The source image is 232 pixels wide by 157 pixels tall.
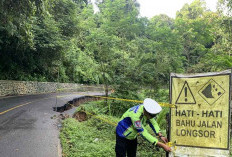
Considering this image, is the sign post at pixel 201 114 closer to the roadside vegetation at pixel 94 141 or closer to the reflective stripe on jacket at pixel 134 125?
the reflective stripe on jacket at pixel 134 125

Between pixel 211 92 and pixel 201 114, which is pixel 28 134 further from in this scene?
pixel 211 92

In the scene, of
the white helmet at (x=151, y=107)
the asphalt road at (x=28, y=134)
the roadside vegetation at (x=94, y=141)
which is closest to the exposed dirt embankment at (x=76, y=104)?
the asphalt road at (x=28, y=134)

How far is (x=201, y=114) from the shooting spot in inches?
156

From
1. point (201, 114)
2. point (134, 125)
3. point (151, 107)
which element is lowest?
point (134, 125)

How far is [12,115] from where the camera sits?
33.4 ft

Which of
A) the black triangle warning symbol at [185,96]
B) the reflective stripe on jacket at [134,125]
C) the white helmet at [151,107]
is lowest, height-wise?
the reflective stripe on jacket at [134,125]

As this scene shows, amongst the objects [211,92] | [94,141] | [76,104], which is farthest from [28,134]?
[76,104]

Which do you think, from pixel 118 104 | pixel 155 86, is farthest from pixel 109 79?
pixel 155 86

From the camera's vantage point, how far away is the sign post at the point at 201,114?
383cm

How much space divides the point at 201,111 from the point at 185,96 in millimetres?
382

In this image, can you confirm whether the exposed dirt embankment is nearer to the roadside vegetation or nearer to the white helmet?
the roadside vegetation

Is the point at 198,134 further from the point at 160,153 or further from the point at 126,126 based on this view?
the point at 160,153

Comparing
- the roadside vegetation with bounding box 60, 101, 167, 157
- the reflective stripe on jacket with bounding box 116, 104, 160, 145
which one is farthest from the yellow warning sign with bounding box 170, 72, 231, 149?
the roadside vegetation with bounding box 60, 101, 167, 157

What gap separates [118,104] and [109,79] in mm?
1767
